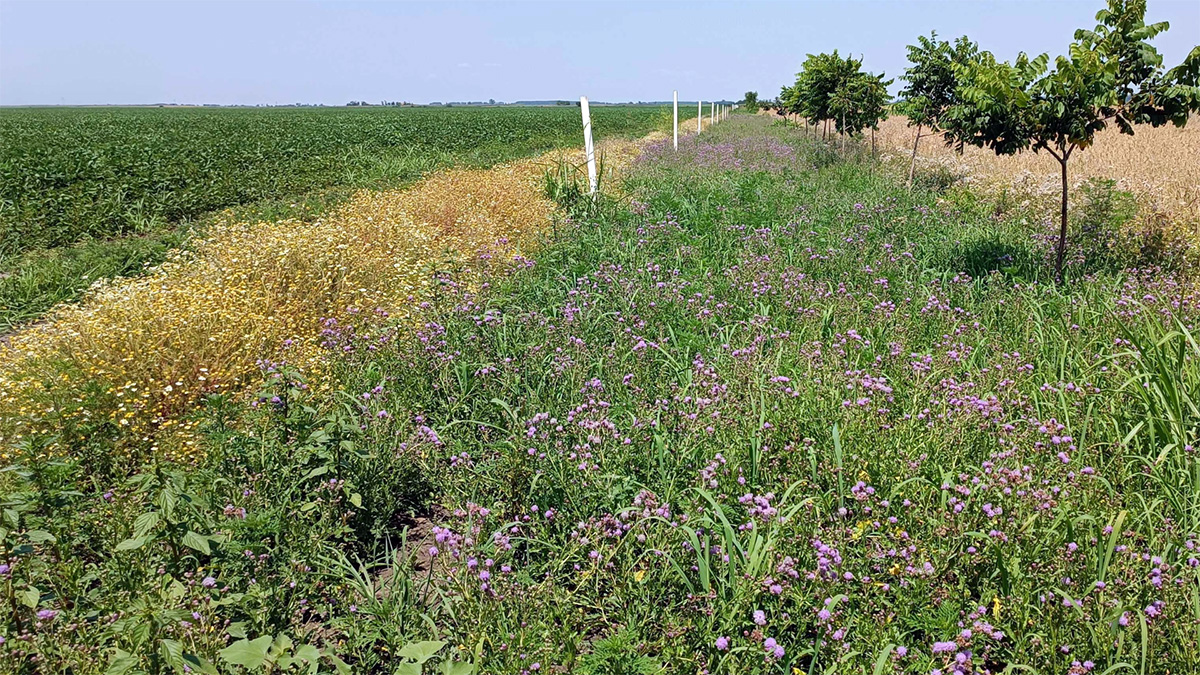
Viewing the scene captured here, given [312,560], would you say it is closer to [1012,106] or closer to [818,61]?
[1012,106]

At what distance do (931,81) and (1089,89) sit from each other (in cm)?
750

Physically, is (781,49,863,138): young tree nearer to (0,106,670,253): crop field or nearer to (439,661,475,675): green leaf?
(0,106,670,253): crop field

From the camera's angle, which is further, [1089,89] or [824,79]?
[824,79]

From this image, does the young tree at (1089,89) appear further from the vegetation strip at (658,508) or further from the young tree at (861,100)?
the young tree at (861,100)

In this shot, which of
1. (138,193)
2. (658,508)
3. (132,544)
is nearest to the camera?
(132,544)

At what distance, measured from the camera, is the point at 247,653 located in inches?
82.8

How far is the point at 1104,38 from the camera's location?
6.48 meters

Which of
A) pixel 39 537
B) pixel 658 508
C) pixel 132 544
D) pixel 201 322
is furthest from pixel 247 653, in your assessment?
pixel 201 322

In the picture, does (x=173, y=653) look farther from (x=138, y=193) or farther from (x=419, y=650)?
(x=138, y=193)

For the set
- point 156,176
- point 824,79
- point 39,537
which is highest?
point 824,79

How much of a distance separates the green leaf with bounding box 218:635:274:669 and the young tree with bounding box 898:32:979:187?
12.4m

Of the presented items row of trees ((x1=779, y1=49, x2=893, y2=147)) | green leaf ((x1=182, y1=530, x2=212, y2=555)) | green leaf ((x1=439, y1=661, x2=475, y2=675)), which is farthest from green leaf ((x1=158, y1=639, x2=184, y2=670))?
row of trees ((x1=779, y1=49, x2=893, y2=147))

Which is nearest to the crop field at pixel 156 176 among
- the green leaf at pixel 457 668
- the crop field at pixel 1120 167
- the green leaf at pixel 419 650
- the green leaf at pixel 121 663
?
the green leaf at pixel 121 663

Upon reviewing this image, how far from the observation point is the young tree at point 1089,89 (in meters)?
6.19
